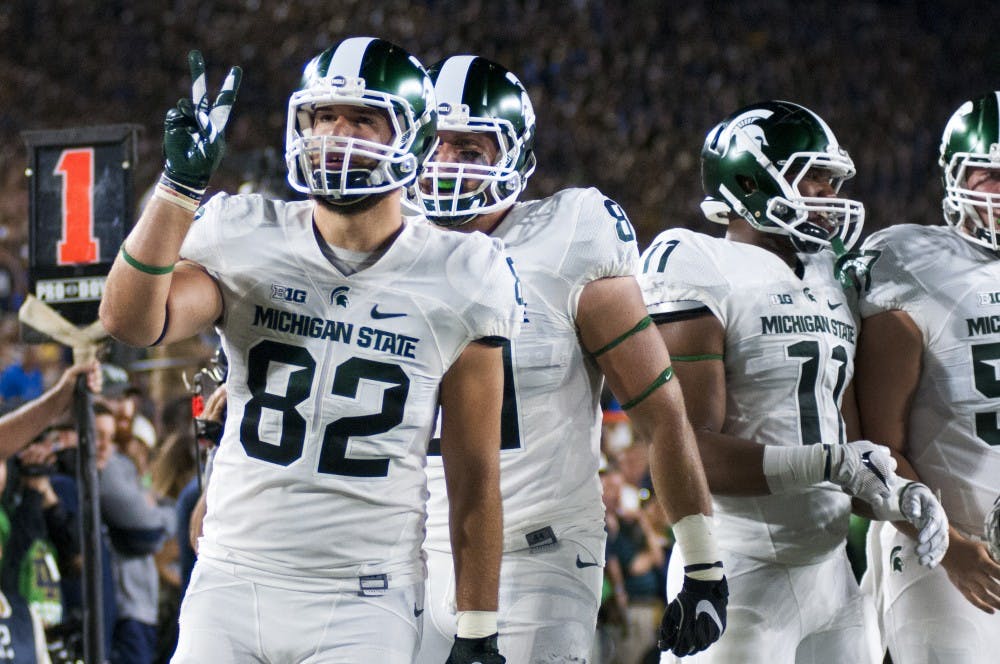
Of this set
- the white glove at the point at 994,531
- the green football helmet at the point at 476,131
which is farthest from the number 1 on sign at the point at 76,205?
the white glove at the point at 994,531

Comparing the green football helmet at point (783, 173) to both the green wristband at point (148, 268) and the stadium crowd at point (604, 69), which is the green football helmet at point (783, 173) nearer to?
the green wristband at point (148, 268)

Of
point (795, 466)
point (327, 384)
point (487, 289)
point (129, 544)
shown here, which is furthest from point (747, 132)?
point (129, 544)

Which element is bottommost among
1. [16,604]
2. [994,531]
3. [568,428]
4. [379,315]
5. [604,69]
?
[16,604]

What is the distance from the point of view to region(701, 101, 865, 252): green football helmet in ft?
10.7

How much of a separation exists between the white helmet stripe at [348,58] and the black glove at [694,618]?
4.07 feet

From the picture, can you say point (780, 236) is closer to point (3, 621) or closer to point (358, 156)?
point (358, 156)

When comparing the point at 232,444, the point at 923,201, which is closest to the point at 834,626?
the point at 232,444

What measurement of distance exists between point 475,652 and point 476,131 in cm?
116

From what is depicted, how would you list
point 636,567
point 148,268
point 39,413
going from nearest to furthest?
point 148,268 < point 39,413 < point 636,567

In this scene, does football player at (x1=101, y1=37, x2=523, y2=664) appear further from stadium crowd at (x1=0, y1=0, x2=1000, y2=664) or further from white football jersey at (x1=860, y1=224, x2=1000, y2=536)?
stadium crowd at (x1=0, y1=0, x2=1000, y2=664)

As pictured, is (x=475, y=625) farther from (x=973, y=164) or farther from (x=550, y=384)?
(x=973, y=164)

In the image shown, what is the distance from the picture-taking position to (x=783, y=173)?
3.28 m

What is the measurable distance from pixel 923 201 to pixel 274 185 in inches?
392

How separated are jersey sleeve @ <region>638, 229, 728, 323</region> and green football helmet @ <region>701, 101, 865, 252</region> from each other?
0.20 m
